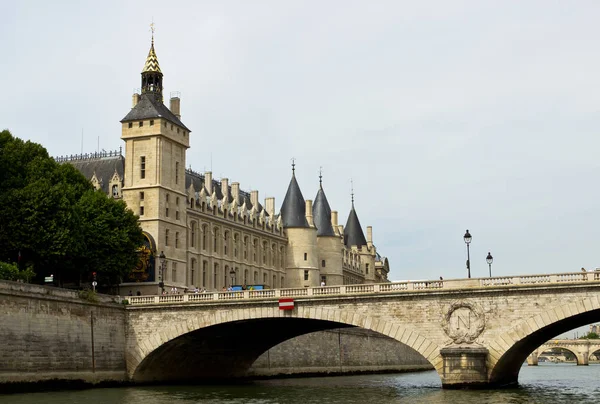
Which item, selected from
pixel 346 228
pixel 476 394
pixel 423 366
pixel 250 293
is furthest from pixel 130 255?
pixel 346 228

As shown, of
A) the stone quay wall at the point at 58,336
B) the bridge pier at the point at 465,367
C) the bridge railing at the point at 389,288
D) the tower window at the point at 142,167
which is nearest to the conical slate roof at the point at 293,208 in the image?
the tower window at the point at 142,167

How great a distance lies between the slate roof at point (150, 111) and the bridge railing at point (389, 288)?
2335 cm

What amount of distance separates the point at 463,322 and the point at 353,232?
90686mm

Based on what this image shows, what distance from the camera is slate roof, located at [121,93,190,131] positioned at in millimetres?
82188

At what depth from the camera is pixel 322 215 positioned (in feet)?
396

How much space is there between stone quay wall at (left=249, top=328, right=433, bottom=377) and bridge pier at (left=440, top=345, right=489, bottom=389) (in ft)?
90.1

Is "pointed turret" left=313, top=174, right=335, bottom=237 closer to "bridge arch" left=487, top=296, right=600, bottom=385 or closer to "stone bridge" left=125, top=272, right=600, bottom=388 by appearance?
"stone bridge" left=125, top=272, right=600, bottom=388

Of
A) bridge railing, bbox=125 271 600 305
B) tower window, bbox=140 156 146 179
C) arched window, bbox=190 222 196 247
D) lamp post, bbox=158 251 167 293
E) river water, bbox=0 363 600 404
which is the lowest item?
river water, bbox=0 363 600 404

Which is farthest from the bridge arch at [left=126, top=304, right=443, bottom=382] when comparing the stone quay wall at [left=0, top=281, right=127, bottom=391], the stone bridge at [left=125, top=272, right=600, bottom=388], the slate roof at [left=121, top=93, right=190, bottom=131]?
the slate roof at [left=121, top=93, right=190, bottom=131]

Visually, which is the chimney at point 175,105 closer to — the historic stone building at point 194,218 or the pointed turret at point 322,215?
the historic stone building at point 194,218

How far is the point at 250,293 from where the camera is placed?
5944 cm

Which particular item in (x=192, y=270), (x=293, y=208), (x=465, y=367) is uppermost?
(x=293, y=208)

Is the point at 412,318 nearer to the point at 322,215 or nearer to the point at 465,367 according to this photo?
the point at 465,367

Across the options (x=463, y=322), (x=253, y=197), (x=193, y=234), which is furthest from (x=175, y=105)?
(x=463, y=322)
